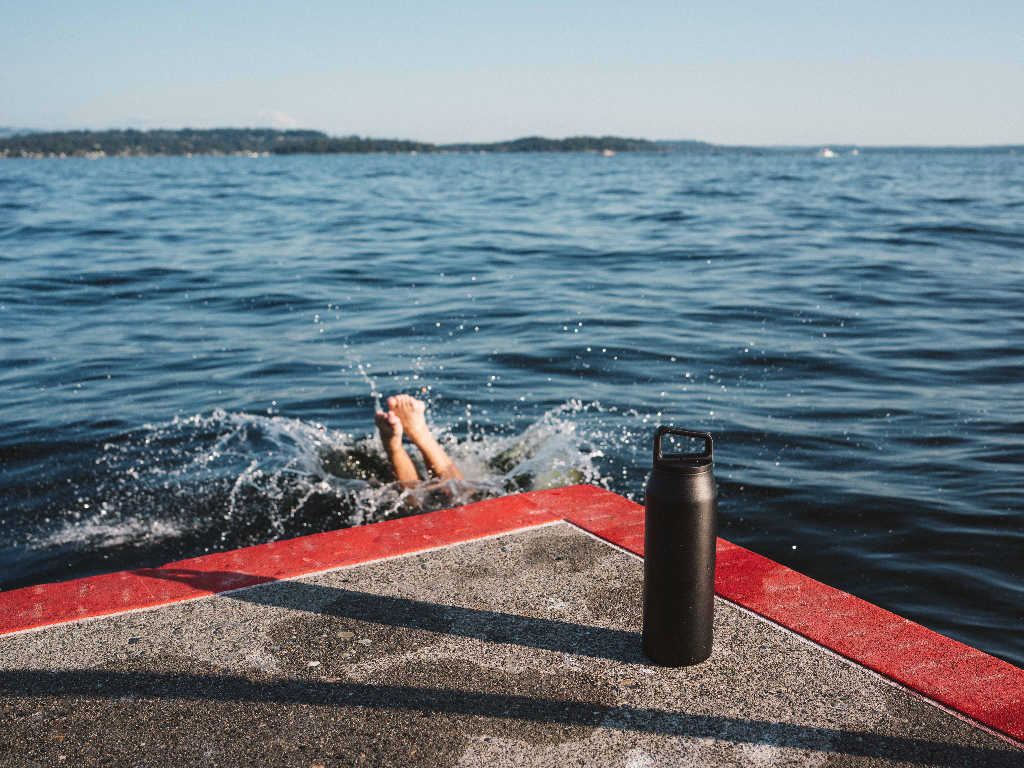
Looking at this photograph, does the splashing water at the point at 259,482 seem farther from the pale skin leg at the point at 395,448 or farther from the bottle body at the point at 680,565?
the bottle body at the point at 680,565

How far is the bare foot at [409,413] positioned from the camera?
5.62 metres


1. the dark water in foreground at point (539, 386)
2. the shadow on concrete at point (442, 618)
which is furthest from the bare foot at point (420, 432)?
the shadow on concrete at point (442, 618)

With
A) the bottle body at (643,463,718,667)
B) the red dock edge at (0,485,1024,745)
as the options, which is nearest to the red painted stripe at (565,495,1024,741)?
the red dock edge at (0,485,1024,745)

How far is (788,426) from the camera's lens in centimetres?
716

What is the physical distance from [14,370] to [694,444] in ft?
25.0

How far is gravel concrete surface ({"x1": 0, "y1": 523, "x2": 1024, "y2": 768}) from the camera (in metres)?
2.26

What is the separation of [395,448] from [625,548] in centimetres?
254

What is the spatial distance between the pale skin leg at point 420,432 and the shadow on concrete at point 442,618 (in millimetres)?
2381

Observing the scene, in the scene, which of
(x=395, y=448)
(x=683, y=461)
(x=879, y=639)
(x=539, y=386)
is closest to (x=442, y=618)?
(x=683, y=461)

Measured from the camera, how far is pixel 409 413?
5.64 meters

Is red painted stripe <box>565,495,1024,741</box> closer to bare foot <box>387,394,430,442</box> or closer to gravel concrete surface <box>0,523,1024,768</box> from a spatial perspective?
gravel concrete surface <box>0,523,1024,768</box>

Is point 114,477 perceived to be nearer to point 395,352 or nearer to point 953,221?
point 395,352

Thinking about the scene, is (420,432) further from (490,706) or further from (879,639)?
(879,639)

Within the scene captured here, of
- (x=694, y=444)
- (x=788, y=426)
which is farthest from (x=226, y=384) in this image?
(x=788, y=426)
